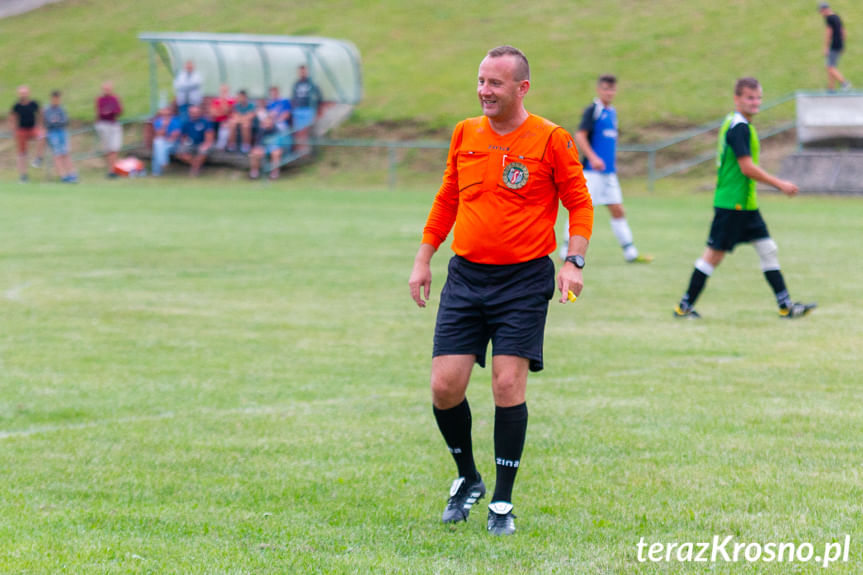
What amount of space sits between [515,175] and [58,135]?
27.3 metres

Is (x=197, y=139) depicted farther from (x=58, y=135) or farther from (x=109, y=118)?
(x=58, y=135)

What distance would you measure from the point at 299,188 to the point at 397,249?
14472mm

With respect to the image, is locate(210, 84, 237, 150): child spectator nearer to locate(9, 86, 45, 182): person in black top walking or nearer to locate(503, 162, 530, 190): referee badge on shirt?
locate(9, 86, 45, 182): person in black top walking

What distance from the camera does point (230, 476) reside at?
18.4 ft

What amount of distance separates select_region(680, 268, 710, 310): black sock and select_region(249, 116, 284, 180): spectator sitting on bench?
2229cm

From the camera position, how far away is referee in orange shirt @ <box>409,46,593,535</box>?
488 centimetres

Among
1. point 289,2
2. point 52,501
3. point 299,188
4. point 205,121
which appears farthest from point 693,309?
point 289,2

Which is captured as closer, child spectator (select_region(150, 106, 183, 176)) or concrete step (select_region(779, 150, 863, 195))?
concrete step (select_region(779, 150, 863, 195))

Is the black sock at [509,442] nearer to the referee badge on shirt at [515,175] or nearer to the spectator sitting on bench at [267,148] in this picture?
the referee badge on shirt at [515,175]

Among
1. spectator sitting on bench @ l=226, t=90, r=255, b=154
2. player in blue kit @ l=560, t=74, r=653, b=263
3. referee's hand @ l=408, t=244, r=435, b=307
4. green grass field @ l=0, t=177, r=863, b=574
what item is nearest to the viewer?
green grass field @ l=0, t=177, r=863, b=574

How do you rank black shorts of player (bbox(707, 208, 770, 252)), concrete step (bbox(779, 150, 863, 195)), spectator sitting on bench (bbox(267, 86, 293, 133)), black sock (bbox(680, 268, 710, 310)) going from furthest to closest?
spectator sitting on bench (bbox(267, 86, 293, 133)), concrete step (bbox(779, 150, 863, 195)), black sock (bbox(680, 268, 710, 310)), black shorts of player (bbox(707, 208, 770, 252))

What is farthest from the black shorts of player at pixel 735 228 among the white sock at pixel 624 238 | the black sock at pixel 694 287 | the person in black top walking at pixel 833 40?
the person in black top walking at pixel 833 40

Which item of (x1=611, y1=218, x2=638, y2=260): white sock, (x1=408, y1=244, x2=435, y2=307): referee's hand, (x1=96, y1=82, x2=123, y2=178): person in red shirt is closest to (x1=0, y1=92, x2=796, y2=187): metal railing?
(x1=96, y1=82, x2=123, y2=178): person in red shirt

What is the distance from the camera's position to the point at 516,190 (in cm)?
498
